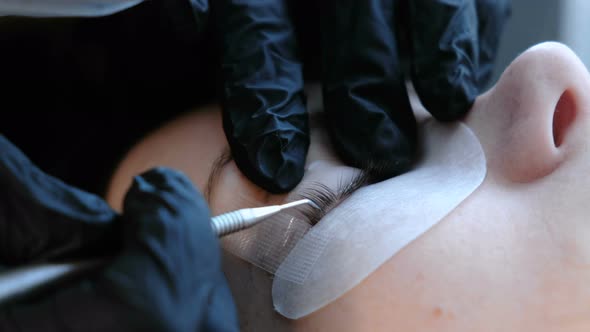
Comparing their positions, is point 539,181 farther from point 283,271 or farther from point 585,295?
point 283,271

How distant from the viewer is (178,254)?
0.43m

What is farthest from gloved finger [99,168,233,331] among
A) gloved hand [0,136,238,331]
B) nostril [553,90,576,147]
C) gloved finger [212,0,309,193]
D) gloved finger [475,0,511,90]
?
gloved finger [475,0,511,90]

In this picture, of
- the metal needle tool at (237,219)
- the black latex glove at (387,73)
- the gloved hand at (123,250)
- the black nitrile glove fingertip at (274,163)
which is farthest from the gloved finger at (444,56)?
the gloved hand at (123,250)

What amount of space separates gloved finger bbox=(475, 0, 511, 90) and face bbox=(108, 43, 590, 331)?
0.71ft

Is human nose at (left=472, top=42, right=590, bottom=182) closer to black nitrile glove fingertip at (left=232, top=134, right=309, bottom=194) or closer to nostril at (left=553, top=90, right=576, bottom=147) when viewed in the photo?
nostril at (left=553, top=90, right=576, bottom=147)

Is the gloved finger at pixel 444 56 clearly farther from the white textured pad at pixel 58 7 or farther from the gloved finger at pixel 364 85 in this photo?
the white textured pad at pixel 58 7

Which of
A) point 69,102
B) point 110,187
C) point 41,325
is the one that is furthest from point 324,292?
point 69,102

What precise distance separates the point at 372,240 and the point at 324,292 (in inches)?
3.2

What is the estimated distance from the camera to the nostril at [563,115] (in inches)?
26.0

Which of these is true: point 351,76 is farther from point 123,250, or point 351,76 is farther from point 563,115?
point 123,250

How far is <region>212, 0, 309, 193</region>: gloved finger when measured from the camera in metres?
0.73

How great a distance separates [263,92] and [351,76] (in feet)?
0.47

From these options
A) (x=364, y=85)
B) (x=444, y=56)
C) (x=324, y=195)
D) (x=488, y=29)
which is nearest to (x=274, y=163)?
(x=324, y=195)

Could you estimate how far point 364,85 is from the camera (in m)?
0.79
